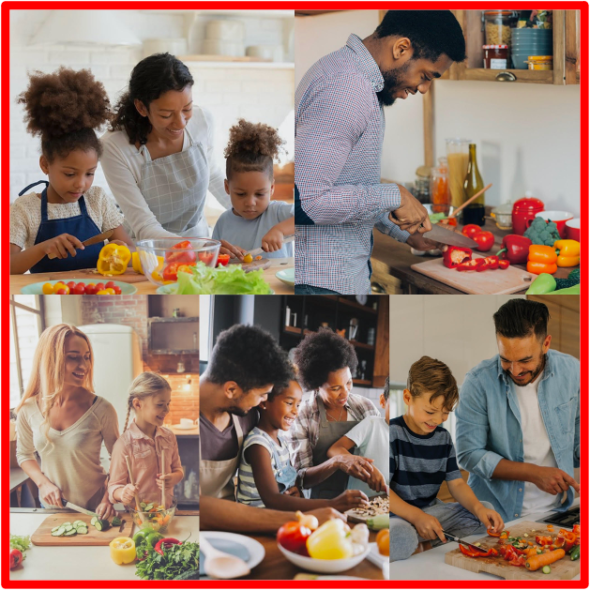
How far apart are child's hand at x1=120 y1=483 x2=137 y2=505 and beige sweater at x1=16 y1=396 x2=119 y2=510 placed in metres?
0.05

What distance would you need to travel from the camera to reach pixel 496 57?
2.60 meters

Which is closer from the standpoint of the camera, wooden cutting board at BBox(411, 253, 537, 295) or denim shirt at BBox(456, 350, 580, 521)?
denim shirt at BBox(456, 350, 580, 521)

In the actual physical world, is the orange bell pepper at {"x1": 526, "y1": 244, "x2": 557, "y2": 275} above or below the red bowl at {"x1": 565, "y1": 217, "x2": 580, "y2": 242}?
below

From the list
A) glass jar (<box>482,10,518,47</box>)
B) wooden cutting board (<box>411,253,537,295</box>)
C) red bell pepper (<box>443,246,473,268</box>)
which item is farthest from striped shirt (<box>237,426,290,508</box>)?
glass jar (<box>482,10,518,47</box>)

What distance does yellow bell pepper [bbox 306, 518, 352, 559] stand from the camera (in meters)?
1.50

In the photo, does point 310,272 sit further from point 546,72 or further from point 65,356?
point 546,72

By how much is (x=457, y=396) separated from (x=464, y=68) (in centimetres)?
167

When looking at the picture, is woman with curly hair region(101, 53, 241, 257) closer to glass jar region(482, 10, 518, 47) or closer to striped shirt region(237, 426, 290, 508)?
striped shirt region(237, 426, 290, 508)

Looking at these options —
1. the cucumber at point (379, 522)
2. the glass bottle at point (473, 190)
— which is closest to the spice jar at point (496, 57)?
the glass bottle at point (473, 190)

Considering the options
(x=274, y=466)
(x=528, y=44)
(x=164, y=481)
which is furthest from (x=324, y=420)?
(x=528, y=44)

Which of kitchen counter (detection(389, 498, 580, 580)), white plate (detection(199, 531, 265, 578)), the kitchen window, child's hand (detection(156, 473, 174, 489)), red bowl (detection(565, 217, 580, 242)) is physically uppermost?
red bowl (detection(565, 217, 580, 242))

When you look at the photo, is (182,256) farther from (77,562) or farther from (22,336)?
(77,562)

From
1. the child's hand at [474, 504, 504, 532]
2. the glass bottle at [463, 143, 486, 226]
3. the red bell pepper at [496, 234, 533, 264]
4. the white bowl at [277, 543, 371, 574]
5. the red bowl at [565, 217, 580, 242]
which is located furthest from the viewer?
the glass bottle at [463, 143, 486, 226]

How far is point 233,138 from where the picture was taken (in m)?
1.60
